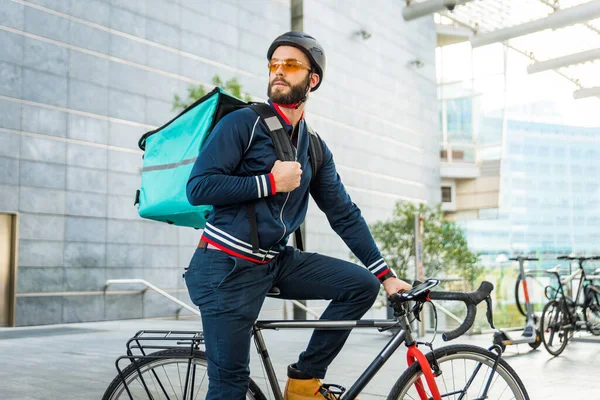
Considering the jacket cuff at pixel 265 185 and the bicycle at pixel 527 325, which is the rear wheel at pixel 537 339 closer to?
the bicycle at pixel 527 325

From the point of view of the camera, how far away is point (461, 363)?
2.88 meters

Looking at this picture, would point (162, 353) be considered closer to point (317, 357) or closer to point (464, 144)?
point (317, 357)

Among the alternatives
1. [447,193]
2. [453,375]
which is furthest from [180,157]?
[447,193]

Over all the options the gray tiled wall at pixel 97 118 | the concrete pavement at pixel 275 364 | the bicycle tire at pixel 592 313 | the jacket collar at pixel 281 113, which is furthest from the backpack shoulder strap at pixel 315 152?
the gray tiled wall at pixel 97 118

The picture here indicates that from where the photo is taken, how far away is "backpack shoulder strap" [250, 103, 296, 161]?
2766 mm

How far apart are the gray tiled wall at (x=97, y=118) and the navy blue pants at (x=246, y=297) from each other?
1349cm

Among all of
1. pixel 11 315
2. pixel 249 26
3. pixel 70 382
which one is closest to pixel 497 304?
pixel 70 382

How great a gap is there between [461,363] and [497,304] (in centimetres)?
1078

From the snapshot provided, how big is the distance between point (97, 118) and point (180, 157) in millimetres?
14473

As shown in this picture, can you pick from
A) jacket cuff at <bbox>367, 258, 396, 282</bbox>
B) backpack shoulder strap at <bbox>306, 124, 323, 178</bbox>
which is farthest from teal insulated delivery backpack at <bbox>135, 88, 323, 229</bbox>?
jacket cuff at <bbox>367, 258, 396, 282</bbox>

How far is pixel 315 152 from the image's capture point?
9.86ft

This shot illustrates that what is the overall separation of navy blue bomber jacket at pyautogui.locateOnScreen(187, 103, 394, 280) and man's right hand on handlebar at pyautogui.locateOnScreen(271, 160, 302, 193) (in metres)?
0.03

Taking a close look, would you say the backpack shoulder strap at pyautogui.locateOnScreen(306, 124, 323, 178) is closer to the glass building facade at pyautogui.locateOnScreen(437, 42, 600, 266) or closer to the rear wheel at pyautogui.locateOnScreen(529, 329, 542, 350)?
the rear wheel at pyautogui.locateOnScreen(529, 329, 542, 350)

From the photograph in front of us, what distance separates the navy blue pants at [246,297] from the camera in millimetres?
2652
